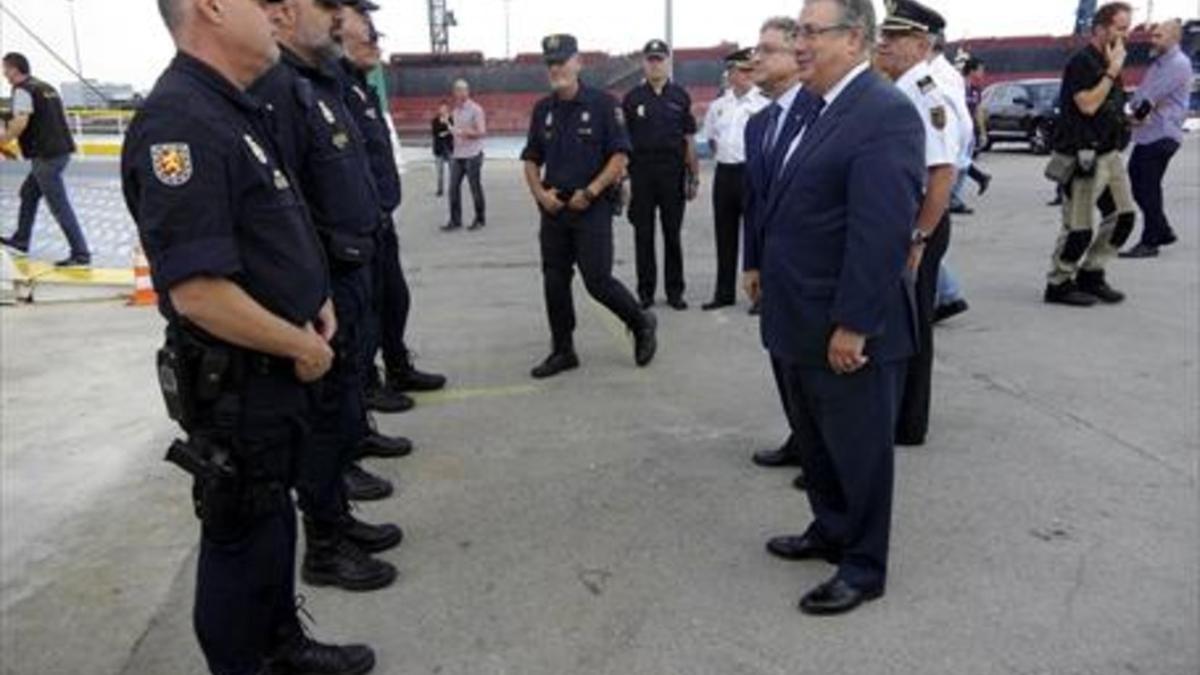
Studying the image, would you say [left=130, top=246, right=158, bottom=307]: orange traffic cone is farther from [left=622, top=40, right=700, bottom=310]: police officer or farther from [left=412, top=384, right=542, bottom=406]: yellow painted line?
[left=622, top=40, right=700, bottom=310]: police officer

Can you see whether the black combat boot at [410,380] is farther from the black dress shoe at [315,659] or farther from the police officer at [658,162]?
the black dress shoe at [315,659]

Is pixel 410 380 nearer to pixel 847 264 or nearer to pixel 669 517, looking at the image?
pixel 669 517

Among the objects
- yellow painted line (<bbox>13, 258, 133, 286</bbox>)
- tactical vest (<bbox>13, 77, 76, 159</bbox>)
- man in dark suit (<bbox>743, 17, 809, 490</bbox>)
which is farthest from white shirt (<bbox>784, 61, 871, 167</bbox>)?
tactical vest (<bbox>13, 77, 76, 159</bbox>)

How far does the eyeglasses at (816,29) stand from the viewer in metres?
3.12

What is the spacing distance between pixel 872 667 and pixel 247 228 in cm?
211

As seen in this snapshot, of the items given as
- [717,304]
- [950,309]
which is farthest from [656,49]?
[950,309]

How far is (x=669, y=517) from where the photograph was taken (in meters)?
4.16

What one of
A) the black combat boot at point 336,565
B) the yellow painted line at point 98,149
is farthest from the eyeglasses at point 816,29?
the yellow painted line at point 98,149

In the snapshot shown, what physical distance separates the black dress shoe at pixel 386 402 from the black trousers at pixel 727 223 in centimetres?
309

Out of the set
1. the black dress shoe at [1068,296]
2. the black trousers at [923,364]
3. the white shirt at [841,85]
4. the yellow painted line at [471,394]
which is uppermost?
the white shirt at [841,85]

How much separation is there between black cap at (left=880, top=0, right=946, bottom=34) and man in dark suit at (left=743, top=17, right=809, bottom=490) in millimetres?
436

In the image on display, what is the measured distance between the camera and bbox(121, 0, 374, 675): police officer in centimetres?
229

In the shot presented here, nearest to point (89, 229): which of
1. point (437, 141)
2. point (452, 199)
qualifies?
point (452, 199)

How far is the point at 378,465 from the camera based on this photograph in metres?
4.88
